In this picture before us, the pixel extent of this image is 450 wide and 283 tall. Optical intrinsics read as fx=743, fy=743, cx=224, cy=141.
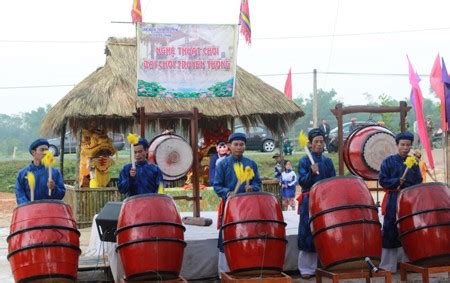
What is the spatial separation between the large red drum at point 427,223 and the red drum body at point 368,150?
5.13 ft

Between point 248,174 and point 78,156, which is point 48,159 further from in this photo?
point 78,156

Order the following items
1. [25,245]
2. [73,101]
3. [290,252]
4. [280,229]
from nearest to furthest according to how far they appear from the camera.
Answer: [25,245] → [280,229] → [290,252] → [73,101]

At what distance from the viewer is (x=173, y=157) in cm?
846

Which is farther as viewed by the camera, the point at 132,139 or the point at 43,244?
the point at 132,139

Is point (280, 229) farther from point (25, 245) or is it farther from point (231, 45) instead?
point (231, 45)

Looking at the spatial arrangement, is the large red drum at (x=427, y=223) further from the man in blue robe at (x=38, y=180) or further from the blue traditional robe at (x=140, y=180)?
the man in blue robe at (x=38, y=180)

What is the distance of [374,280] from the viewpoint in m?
6.62

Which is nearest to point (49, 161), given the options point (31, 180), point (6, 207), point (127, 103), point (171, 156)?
point (31, 180)

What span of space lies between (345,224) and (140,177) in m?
1.96

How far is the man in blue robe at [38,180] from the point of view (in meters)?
6.50

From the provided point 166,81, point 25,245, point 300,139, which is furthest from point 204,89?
point 25,245

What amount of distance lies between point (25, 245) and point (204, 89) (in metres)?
4.64

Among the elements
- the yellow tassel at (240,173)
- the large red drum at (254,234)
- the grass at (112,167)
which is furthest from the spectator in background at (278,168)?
the grass at (112,167)

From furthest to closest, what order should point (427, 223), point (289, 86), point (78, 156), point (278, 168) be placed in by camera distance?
point (289, 86) < point (278, 168) < point (78, 156) < point (427, 223)
